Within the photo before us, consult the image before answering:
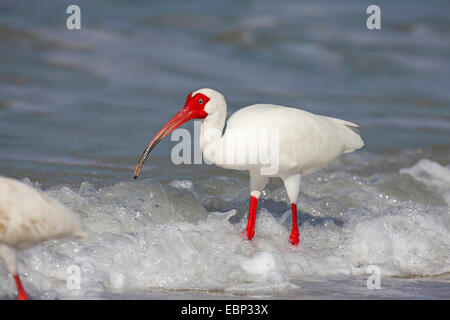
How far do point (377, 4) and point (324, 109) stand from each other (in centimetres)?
1229

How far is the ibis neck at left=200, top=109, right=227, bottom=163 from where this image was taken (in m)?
6.64

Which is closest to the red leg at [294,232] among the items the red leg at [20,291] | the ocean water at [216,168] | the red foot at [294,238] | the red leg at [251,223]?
the red foot at [294,238]

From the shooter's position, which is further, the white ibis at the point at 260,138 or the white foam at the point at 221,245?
the white ibis at the point at 260,138

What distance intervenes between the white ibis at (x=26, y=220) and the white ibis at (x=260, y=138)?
1718mm

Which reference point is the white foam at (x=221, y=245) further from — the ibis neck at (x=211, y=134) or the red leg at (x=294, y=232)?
the ibis neck at (x=211, y=134)

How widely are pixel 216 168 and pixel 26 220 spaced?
5.28 meters

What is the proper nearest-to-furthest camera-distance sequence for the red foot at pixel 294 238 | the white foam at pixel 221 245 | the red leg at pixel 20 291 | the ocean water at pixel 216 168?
1. the red leg at pixel 20 291
2. the white foam at pixel 221 245
3. the ocean water at pixel 216 168
4. the red foot at pixel 294 238

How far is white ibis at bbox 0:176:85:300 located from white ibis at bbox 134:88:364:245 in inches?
67.6

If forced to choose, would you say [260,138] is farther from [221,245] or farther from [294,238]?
[294,238]

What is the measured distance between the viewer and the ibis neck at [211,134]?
6645mm

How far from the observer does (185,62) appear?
17.6m

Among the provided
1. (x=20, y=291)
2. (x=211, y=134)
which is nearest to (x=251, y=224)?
(x=211, y=134)

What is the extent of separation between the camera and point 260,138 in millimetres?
6512
